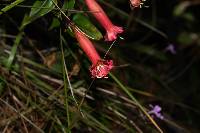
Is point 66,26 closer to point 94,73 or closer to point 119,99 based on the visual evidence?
point 94,73

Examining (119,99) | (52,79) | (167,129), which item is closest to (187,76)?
(167,129)

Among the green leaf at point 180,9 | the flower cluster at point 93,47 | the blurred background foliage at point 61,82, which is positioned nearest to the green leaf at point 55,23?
the blurred background foliage at point 61,82

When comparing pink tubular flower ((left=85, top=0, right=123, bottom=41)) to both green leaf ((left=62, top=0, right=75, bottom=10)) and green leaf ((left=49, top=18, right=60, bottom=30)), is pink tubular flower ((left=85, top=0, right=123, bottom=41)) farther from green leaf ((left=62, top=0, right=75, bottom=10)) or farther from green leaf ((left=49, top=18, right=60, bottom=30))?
green leaf ((left=49, top=18, right=60, bottom=30))

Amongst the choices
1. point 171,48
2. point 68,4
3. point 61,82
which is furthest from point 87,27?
point 171,48

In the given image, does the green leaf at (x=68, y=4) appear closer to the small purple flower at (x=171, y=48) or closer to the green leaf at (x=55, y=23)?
the green leaf at (x=55, y=23)

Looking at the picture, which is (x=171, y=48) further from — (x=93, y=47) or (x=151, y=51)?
(x=93, y=47)

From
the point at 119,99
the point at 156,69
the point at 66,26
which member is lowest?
the point at 156,69
